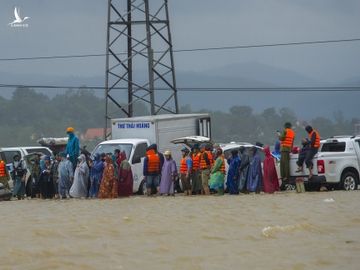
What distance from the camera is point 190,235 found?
17.7 metres

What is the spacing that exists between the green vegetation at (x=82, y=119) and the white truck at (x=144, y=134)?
7867 centimetres

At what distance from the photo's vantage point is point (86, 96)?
14200 cm

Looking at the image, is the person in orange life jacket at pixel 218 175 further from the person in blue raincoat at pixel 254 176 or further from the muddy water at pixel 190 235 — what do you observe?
the muddy water at pixel 190 235

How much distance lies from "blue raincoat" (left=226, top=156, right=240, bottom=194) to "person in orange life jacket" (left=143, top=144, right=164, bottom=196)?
2022 millimetres

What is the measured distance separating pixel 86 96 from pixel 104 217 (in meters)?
121

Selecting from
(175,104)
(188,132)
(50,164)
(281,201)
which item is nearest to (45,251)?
(281,201)

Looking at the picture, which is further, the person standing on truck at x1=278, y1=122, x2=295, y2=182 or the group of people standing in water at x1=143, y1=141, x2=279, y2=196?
the group of people standing in water at x1=143, y1=141, x2=279, y2=196

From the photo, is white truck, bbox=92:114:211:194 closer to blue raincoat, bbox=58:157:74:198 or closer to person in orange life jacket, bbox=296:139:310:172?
blue raincoat, bbox=58:157:74:198

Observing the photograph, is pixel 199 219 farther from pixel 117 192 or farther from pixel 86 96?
pixel 86 96

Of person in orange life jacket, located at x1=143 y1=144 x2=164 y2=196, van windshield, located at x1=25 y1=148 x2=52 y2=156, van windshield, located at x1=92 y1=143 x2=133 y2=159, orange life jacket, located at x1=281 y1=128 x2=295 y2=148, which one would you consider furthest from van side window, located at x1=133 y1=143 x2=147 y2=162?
orange life jacket, located at x1=281 y1=128 x2=295 y2=148

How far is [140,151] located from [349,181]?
253 inches

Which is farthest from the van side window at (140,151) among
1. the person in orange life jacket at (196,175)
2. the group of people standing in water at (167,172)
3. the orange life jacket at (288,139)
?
the orange life jacket at (288,139)

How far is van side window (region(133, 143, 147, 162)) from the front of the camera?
32.2m

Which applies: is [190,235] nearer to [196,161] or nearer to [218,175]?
[218,175]
